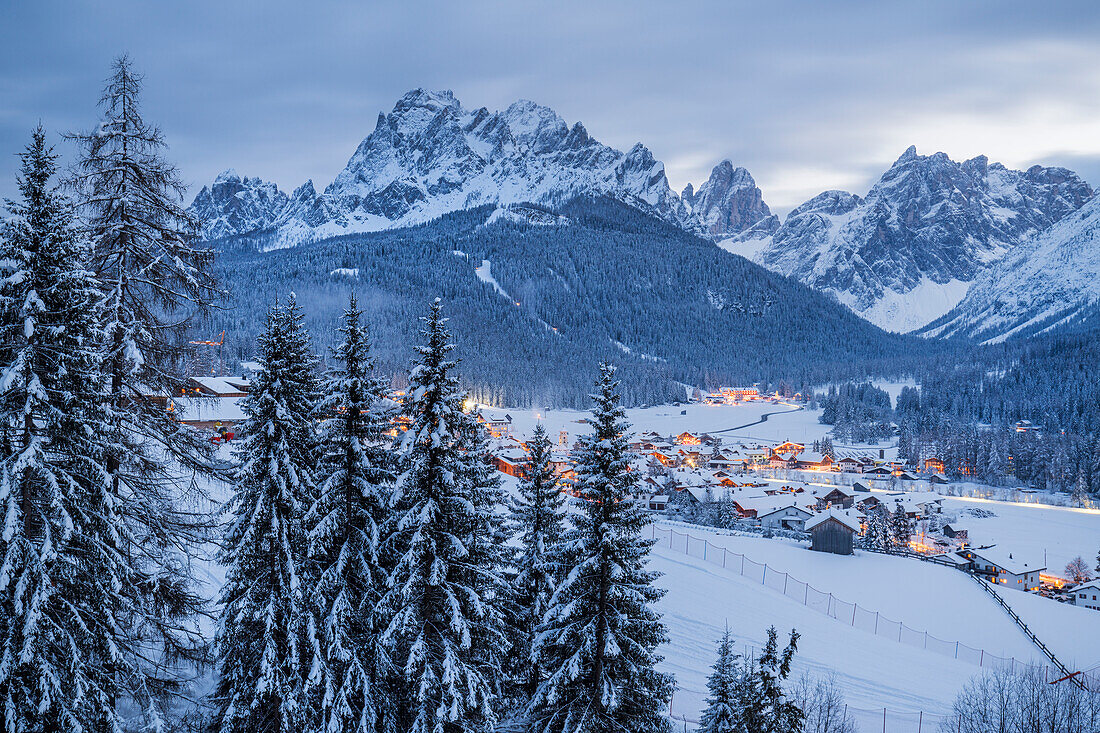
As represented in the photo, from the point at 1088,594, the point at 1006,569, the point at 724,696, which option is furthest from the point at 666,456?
the point at 724,696

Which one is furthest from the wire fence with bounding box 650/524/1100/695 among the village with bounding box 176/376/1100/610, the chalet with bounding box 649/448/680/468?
the chalet with bounding box 649/448/680/468

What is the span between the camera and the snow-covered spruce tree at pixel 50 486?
9320 mm

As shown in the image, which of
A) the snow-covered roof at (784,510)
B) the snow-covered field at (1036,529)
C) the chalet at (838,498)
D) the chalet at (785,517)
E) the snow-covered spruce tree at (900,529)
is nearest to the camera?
the snow-covered spruce tree at (900,529)

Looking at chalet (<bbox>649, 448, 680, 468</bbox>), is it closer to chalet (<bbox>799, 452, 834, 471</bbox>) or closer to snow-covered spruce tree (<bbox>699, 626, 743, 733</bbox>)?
chalet (<bbox>799, 452, 834, 471</bbox>)

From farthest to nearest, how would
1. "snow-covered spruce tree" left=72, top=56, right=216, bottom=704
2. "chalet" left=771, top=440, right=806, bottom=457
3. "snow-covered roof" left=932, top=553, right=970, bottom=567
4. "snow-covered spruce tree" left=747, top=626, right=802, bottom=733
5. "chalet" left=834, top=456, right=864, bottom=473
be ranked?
1. "chalet" left=771, top=440, right=806, bottom=457
2. "chalet" left=834, top=456, right=864, bottom=473
3. "snow-covered roof" left=932, top=553, right=970, bottom=567
4. "snow-covered spruce tree" left=747, top=626, right=802, bottom=733
5. "snow-covered spruce tree" left=72, top=56, right=216, bottom=704

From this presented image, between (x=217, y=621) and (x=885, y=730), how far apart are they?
19516 mm

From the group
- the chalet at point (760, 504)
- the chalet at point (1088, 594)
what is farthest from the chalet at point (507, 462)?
the chalet at point (1088, 594)

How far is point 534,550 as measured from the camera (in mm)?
18094

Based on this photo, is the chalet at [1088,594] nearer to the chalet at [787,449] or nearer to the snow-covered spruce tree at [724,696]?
the snow-covered spruce tree at [724,696]

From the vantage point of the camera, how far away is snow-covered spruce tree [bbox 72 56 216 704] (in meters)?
11.3

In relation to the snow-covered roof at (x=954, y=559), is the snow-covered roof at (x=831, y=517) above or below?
above

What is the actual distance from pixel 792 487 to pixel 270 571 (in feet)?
244

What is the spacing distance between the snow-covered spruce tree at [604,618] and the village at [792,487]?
0.90m

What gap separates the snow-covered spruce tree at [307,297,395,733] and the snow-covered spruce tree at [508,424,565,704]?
3849 mm
